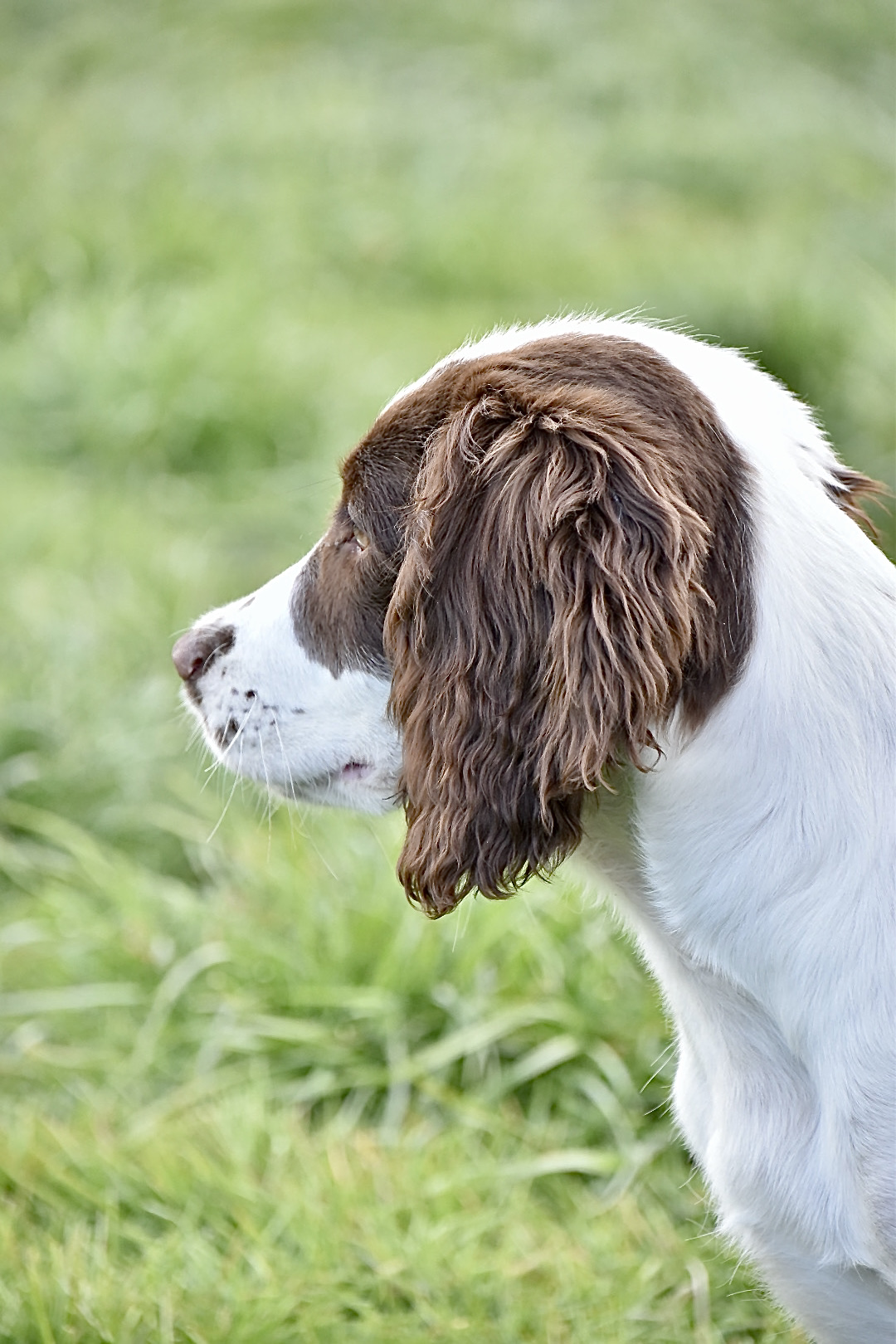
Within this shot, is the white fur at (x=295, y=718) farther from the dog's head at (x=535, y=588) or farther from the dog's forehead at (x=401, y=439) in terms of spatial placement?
the dog's forehead at (x=401, y=439)

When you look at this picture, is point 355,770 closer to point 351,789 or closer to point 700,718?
point 351,789

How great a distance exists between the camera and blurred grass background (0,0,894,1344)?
8.75 feet

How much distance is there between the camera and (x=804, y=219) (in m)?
9.00

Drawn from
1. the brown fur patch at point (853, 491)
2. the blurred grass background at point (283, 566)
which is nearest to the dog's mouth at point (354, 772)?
the brown fur patch at point (853, 491)

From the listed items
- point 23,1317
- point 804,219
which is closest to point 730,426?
point 23,1317

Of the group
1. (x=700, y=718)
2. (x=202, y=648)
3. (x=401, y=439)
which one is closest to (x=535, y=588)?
(x=700, y=718)

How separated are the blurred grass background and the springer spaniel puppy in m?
0.71

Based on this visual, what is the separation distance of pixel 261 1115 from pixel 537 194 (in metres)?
7.54

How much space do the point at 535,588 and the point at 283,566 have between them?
3566 millimetres

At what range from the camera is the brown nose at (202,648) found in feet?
7.35

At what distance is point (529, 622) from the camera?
178 centimetres

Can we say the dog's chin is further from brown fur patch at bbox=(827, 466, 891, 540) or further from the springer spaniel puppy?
→ brown fur patch at bbox=(827, 466, 891, 540)

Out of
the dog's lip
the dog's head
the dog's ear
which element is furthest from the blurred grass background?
the dog's lip

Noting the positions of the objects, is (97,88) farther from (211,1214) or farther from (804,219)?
(211,1214)
